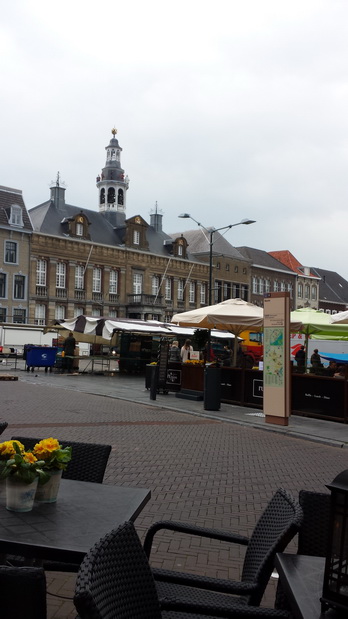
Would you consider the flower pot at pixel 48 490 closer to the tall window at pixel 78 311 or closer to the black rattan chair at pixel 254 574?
the black rattan chair at pixel 254 574

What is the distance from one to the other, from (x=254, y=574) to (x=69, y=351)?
2532 centimetres

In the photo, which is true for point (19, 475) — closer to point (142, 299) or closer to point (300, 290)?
point (142, 299)

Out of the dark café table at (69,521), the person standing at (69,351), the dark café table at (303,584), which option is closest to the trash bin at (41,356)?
the person standing at (69,351)

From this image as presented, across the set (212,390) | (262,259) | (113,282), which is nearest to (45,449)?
(212,390)

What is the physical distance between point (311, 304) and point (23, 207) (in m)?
47.8

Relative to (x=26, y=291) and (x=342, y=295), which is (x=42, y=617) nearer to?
(x=26, y=291)

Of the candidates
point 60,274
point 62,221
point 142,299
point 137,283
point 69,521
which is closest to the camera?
point 69,521

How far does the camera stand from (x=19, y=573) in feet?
6.26

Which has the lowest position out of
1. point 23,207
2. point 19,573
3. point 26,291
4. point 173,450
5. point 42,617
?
point 173,450

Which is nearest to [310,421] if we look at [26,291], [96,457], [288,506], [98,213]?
[96,457]

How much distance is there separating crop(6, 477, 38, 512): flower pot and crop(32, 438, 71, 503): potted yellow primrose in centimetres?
11

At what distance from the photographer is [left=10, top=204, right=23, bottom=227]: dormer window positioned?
2048 inches

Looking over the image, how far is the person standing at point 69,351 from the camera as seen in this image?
2752cm

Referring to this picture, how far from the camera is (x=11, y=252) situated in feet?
171
